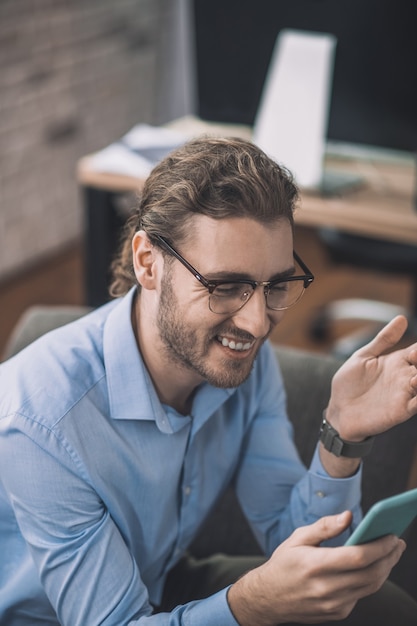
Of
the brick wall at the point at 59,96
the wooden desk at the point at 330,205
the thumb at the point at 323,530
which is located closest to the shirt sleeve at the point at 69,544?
the thumb at the point at 323,530

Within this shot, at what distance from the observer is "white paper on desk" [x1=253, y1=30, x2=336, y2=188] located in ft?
6.74

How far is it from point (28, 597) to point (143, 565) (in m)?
0.15

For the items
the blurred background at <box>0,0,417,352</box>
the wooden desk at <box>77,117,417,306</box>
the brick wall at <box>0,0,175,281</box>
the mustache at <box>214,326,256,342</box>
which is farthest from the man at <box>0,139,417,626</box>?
the brick wall at <box>0,0,175,281</box>

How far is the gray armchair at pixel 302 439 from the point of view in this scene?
1.32 metres

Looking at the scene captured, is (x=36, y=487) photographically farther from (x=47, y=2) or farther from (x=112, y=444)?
(x=47, y=2)

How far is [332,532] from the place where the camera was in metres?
0.91

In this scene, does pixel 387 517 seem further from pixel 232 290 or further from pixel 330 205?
pixel 330 205

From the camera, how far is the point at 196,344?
1.03 m

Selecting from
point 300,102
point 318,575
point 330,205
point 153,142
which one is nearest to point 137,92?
point 153,142

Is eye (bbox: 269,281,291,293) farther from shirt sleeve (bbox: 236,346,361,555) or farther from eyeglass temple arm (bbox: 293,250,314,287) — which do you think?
shirt sleeve (bbox: 236,346,361,555)

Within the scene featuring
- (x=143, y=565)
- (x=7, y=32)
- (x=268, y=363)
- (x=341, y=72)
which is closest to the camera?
(x=143, y=565)

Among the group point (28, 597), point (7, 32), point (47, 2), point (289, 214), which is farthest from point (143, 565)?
point (47, 2)

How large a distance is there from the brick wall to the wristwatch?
6.53ft

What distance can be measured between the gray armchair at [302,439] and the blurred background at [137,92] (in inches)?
33.8
